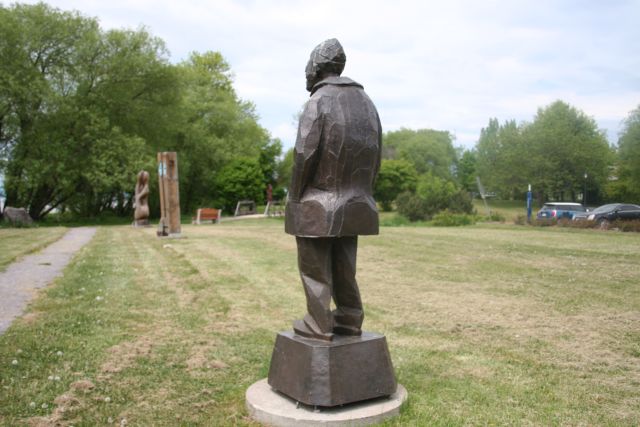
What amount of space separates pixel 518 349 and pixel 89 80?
32.8 metres

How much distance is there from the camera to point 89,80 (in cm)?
3412

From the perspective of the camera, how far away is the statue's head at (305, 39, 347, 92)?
5066 millimetres

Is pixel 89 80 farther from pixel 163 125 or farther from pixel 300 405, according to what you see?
pixel 300 405

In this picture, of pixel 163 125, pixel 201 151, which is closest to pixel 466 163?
pixel 201 151

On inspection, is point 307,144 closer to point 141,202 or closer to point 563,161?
point 141,202

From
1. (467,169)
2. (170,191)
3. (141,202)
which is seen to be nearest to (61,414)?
(170,191)

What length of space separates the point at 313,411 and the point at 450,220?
2474cm

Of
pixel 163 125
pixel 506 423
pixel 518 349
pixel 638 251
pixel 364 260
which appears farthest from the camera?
pixel 163 125

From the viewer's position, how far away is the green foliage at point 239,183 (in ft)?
151

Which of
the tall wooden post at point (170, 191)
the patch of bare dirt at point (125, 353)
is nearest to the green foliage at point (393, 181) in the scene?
the tall wooden post at point (170, 191)

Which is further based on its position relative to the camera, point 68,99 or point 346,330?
point 68,99

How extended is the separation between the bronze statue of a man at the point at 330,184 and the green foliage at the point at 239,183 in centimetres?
4113

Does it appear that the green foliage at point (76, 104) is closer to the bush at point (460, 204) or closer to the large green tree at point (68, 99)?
the large green tree at point (68, 99)

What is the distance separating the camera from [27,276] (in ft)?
36.5
